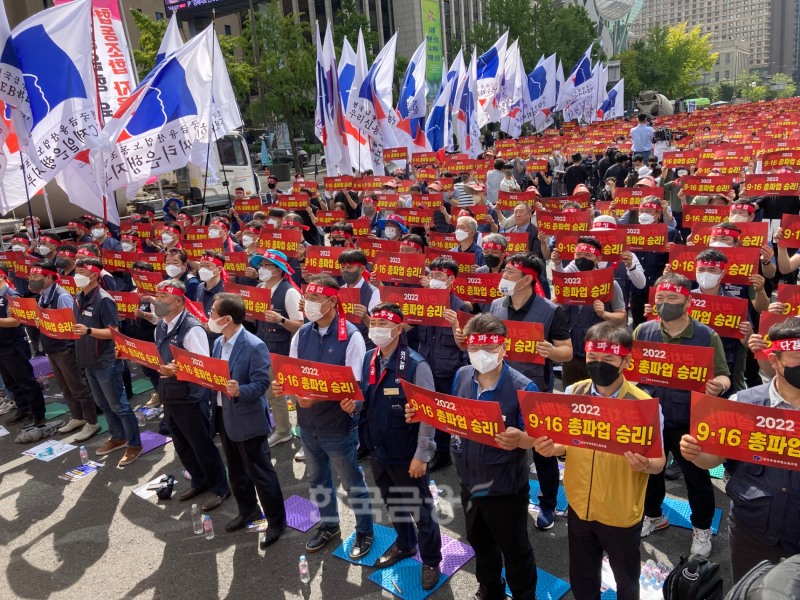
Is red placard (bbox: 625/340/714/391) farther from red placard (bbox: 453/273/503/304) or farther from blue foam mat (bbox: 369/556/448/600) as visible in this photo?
red placard (bbox: 453/273/503/304)

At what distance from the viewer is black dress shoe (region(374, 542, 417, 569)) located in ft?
16.3

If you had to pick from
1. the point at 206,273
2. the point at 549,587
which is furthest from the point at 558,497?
the point at 206,273

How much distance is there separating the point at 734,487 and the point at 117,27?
14.6 metres

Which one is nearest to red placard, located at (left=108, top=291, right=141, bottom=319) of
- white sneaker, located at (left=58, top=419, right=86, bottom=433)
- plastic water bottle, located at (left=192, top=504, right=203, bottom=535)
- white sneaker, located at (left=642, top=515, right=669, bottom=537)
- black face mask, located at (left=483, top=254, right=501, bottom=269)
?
white sneaker, located at (left=58, top=419, right=86, bottom=433)

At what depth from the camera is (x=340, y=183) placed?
1498cm

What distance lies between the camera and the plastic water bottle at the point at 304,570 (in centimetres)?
484

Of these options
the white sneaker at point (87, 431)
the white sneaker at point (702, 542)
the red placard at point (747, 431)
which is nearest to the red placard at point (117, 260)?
the white sneaker at point (87, 431)

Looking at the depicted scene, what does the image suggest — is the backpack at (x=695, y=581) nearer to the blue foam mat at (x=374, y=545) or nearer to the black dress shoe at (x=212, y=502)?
the blue foam mat at (x=374, y=545)

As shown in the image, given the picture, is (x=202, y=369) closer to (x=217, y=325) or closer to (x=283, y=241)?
(x=217, y=325)

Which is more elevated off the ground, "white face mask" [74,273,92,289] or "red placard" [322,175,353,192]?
"red placard" [322,175,353,192]

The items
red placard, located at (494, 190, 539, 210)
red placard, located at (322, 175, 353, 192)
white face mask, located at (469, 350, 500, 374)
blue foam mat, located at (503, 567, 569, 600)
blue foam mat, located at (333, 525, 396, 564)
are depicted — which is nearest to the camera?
white face mask, located at (469, 350, 500, 374)

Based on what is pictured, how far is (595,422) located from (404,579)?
236 cm

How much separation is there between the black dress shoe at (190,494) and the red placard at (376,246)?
4.13m

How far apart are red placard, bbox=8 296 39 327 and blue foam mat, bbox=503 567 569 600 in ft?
20.8
